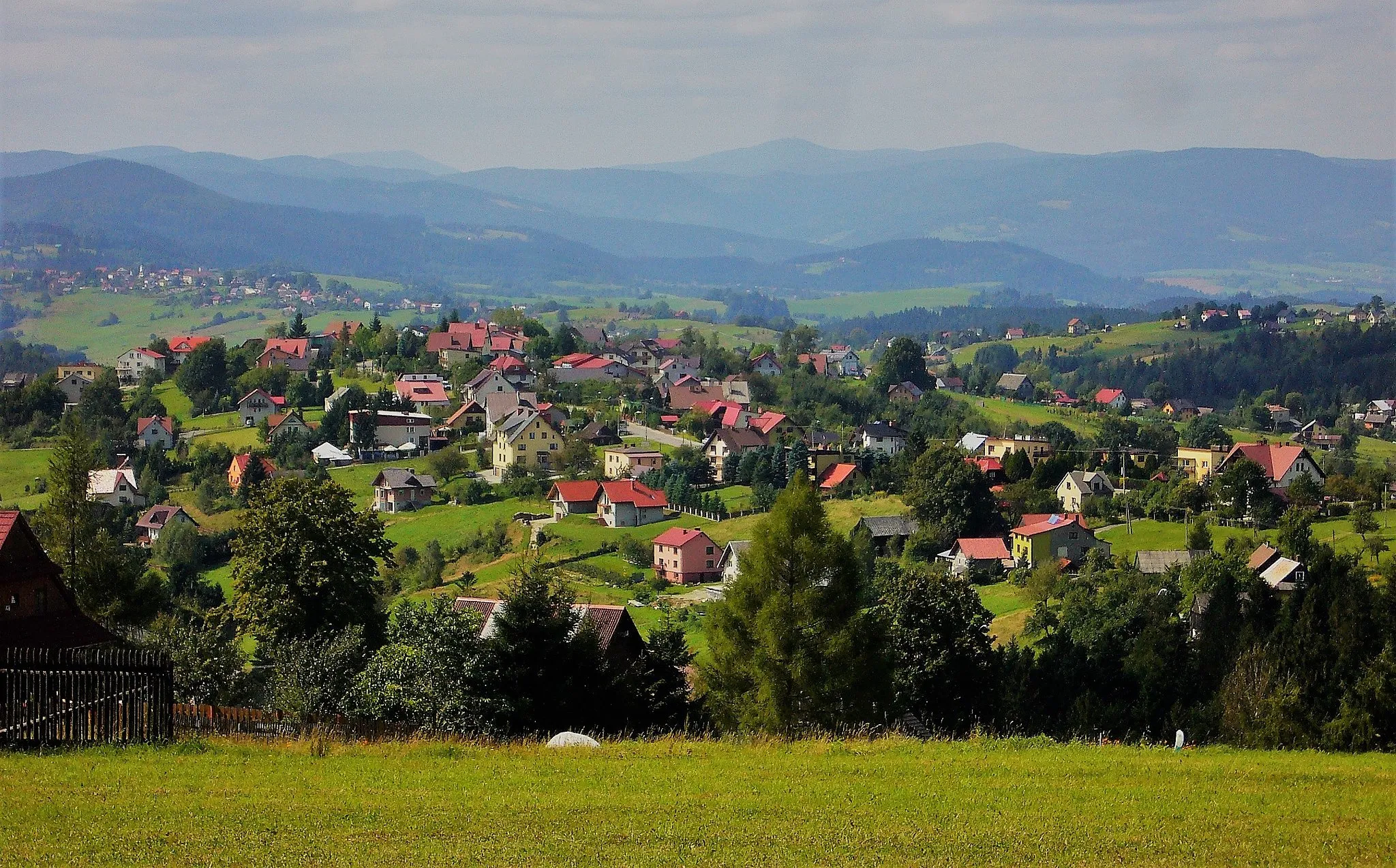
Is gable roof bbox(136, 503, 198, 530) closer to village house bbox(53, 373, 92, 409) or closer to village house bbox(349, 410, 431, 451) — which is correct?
village house bbox(349, 410, 431, 451)

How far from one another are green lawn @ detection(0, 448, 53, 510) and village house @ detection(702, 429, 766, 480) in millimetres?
26860

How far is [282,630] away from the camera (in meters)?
23.5

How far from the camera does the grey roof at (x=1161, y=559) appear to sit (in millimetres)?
43500

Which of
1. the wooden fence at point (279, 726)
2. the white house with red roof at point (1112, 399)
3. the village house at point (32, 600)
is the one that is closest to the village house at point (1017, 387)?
the white house with red roof at point (1112, 399)

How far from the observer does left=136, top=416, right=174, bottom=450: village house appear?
69.9m

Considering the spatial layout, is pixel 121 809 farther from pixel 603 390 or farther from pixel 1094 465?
pixel 603 390

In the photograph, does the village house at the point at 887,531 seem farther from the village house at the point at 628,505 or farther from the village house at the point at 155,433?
the village house at the point at 155,433

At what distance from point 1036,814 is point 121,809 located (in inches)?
241

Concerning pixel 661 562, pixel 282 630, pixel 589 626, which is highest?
pixel 589 626

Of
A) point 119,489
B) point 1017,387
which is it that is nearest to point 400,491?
point 119,489

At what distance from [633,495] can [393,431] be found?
1666 cm

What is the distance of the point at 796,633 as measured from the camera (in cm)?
1686

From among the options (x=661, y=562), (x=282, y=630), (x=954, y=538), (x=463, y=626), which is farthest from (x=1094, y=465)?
(x=463, y=626)

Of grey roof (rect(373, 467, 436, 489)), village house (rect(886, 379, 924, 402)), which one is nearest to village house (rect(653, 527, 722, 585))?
grey roof (rect(373, 467, 436, 489))
